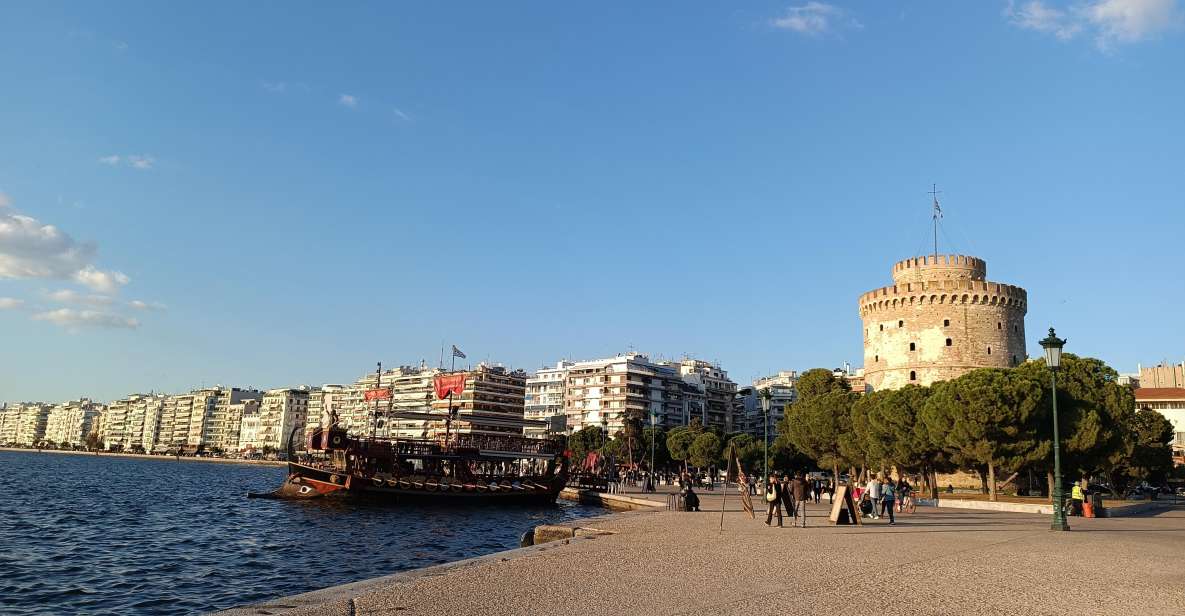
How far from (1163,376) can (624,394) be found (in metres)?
74.2

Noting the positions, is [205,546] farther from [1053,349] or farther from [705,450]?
[705,450]

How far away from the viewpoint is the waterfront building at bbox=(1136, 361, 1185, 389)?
105 m

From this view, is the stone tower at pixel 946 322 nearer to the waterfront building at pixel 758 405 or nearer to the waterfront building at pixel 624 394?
the waterfront building at pixel 624 394

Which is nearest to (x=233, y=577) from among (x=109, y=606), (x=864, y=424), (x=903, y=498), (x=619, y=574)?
(x=109, y=606)

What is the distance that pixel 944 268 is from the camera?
59094 mm

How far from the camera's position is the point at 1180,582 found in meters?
10.6

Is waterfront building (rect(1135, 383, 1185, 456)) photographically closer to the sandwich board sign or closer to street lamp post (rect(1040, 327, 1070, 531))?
street lamp post (rect(1040, 327, 1070, 531))

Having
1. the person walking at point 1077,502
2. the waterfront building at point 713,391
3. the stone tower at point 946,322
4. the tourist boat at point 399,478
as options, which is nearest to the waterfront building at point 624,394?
the waterfront building at point 713,391

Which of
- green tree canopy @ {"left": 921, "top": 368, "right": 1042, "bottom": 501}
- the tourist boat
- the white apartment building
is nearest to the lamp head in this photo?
green tree canopy @ {"left": 921, "top": 368, "right": 1042, "bottom": 501}

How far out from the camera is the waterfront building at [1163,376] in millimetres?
105375

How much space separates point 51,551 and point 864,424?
40.2m

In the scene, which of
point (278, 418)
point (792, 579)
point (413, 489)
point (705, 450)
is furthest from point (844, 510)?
point (278, 418)

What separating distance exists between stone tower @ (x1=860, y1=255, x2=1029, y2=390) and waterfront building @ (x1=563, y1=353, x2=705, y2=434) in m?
55.4

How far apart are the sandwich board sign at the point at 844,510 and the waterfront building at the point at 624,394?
91385mm
